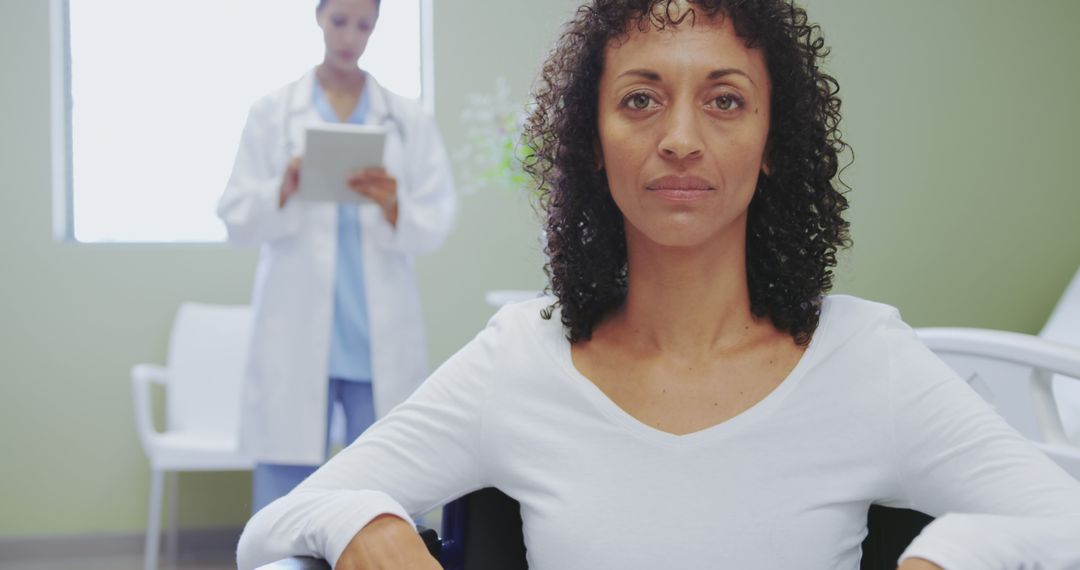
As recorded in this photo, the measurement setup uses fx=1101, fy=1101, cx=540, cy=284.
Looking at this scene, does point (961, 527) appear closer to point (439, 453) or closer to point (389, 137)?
point (439, 453)

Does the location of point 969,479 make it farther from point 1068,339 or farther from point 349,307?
point 1068,339

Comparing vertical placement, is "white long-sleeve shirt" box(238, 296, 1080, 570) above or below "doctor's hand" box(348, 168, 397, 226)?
below

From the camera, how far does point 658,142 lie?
3.37 feet

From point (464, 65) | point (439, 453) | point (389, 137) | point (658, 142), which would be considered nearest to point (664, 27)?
point (658, 142)

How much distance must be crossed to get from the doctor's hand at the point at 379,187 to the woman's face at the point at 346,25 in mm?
318

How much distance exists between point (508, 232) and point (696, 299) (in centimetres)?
261

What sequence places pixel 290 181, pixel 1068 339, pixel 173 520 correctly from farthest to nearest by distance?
pixel 173 520 < pixel 1068 339 < pixel 290 181

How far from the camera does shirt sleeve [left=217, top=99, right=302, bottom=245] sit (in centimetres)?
253

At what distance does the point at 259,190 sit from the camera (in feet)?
8.32

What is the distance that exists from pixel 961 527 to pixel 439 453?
48 cm

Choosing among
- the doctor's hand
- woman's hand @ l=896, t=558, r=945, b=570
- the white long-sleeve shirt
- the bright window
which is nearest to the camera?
woman's hand @ l=896, t=558, r=945, b=570

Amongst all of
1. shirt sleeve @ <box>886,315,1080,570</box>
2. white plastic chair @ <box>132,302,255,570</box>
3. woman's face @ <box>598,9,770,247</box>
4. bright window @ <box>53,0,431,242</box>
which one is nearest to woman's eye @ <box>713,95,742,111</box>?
woman's face @ <box>598,9,770,247</box>

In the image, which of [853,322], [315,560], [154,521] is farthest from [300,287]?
[853,322]

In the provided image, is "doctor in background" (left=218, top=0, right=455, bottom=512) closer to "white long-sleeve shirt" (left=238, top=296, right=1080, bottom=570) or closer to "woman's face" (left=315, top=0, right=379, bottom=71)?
"woman's face" (left=315, top=0, right=379, bottom=71)
